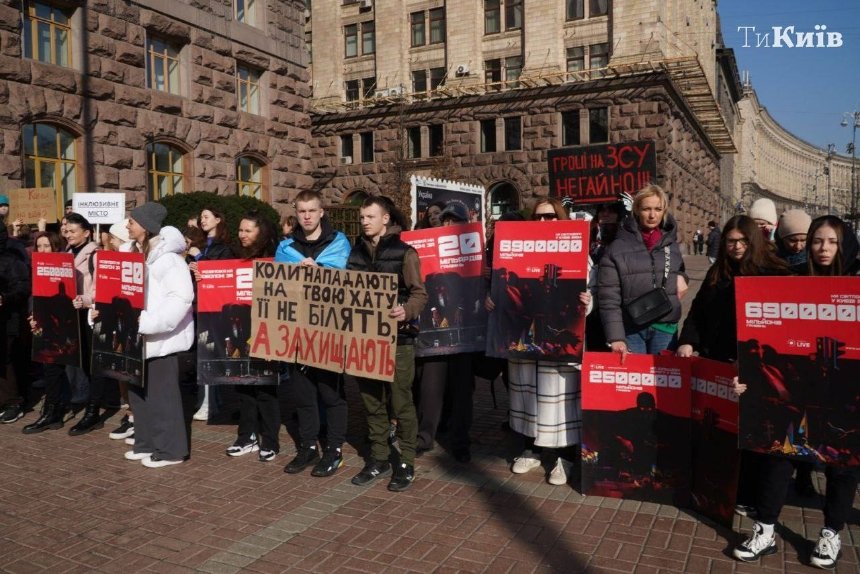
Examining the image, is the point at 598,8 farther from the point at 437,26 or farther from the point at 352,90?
the point at 352,90

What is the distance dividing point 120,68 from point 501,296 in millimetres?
13809

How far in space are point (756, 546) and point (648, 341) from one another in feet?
5.19

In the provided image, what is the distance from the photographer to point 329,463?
5.55 m

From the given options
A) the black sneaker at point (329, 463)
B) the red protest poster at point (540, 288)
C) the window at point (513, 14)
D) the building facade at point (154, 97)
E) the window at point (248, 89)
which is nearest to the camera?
the red protest poster at point (540, 288)

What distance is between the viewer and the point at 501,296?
528 centimetres

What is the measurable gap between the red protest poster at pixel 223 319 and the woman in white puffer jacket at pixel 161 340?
17 cm

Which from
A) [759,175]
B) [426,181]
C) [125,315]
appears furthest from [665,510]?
[759,175]

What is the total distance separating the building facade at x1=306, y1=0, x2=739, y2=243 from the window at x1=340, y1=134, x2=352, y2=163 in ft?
0.24

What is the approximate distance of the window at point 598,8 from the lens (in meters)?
31.0

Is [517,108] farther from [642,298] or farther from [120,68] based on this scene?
[642,298]

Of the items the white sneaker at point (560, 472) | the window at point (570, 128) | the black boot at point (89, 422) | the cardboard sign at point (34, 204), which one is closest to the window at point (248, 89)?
the cardboard sign at point (34, 204)

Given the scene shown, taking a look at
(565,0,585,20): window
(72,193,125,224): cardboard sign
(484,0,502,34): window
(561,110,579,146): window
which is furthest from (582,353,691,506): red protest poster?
(484,0,502,34): window

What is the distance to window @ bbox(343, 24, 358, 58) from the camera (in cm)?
3809

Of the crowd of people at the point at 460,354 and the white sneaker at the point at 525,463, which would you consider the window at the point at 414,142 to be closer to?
the crowd of people at the point at 460,354
